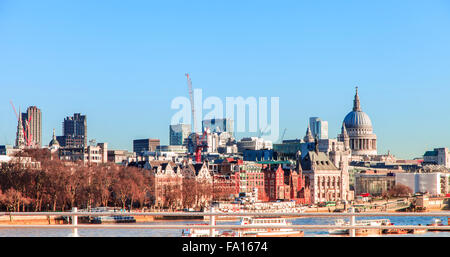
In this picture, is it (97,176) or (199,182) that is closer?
(97,176)

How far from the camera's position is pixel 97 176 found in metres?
87.2

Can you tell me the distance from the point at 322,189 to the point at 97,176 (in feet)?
202

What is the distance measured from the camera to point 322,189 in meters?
140

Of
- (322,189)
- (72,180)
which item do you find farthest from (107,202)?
(322,189)

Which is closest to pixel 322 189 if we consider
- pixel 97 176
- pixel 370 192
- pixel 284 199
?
pixel 284 199
